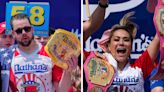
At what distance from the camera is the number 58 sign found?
2936 mm

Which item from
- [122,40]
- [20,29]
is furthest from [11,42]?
[122,40]

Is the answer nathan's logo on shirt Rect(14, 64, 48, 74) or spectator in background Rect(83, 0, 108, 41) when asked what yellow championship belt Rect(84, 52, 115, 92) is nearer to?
spectator in background Rect(83, 0, 108, 41)

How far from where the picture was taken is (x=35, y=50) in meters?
3.00

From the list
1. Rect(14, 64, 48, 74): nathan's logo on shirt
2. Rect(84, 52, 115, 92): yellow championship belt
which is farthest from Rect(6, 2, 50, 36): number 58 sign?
Rect(84, 52, 115, 92): yellow championship belt

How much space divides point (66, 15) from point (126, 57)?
0.57 m

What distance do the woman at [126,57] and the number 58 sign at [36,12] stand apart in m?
0.45

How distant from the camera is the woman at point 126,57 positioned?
2.96 metres

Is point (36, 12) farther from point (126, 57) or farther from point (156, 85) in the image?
point (156, 85)

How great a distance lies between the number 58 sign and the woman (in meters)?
0.45

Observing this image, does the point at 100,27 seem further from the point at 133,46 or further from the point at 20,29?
the point at 20,29

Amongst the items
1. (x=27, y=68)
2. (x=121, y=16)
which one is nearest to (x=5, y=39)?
(x=27, y=68)

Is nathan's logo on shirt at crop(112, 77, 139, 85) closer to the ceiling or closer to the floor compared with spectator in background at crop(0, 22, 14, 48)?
closer to the floor

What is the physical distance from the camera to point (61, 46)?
2.98m

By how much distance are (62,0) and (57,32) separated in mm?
249
